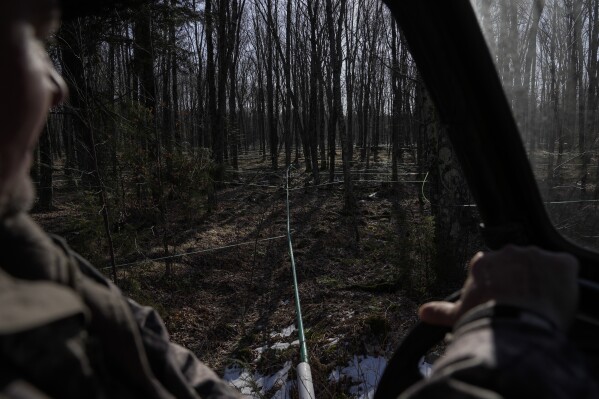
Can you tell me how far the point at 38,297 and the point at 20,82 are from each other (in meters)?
0.33

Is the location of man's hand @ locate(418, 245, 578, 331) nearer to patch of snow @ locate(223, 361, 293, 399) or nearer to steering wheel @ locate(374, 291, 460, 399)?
steering wheel @ locate(374, 291, 460, 399)

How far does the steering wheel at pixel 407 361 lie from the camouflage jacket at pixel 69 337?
50 centimetres

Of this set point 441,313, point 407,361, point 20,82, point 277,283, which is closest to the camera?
point 20,82

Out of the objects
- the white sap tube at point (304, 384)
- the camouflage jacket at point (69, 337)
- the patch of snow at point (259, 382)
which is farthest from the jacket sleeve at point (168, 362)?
the patch of snow at point (259, 382)

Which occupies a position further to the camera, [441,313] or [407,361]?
[407,361]

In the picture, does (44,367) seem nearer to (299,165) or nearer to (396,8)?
(396,8)

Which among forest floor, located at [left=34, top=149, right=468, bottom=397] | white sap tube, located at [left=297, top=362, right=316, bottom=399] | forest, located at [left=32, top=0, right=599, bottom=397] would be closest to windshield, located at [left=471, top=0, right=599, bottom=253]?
forest, located at [left=32, top=0, right=599, bottom=397]

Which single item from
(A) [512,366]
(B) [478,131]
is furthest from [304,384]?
(A) [512,366]

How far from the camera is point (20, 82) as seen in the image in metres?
0.67

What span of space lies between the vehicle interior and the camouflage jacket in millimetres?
728

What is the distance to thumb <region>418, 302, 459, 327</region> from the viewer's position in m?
1.01

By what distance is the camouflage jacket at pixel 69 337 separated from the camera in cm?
64

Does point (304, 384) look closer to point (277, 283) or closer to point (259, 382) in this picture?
point (259, 382)

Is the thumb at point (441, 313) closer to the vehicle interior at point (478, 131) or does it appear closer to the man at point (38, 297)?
the vehicle interior at point (478, 131)
